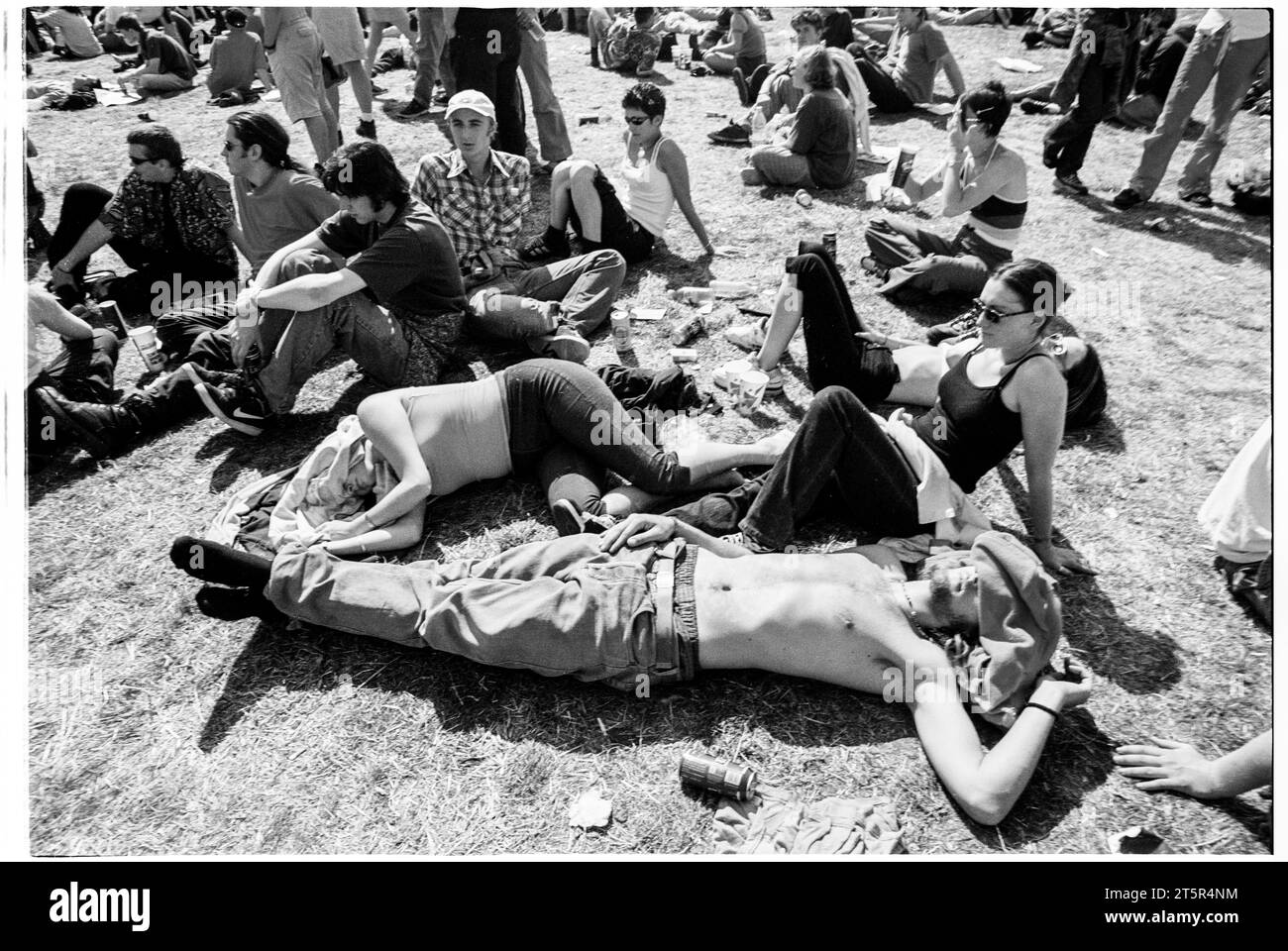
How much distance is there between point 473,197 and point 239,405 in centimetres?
223

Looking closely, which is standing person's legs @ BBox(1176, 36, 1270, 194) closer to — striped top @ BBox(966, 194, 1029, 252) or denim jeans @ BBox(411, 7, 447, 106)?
striped top @ BBox(966, 194, 1029, 252)

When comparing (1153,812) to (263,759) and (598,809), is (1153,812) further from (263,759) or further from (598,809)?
(263,759)

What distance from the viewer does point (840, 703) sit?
10.8 ft

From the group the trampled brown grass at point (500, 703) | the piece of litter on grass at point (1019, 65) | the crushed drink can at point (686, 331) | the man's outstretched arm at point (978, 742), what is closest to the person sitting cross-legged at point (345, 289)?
the trampled brown grass at point (500, 703)

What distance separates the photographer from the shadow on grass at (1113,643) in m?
3.37

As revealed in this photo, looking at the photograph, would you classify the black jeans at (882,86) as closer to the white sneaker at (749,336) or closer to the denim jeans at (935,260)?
the denim jeans at (935,260)

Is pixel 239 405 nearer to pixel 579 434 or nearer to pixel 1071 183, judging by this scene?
pixel 579 434

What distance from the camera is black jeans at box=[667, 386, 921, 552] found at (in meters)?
3.62

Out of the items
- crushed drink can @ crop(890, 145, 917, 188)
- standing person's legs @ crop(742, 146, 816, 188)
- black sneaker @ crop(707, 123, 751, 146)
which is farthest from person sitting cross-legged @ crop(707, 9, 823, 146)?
crushed drink can @ crop(890, 145, 917, 188)

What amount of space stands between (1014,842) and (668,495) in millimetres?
2097

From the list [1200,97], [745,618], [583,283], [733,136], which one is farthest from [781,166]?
[745,618]

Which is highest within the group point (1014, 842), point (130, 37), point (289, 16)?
point (289, 16)
